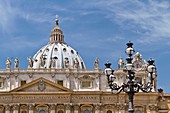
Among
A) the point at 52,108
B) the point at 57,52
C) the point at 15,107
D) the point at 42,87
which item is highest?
the point at 57,52

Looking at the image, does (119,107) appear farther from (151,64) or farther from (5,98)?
(151,64)

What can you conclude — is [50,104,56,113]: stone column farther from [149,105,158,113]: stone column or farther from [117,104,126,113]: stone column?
[149,105,158,113]: stone column

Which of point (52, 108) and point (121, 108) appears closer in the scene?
point (52, 108)

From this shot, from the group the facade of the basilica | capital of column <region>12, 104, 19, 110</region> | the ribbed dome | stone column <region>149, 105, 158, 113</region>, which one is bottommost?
stone column <region>149, 105, 158, 113</region>

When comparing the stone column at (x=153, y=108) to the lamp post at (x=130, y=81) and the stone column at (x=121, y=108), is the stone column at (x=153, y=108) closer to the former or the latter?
the stone column at (x=121, y=108)

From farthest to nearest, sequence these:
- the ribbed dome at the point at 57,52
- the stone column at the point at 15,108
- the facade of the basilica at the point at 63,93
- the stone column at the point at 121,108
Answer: the ribbed dome at the point at 57,52
the stone column at the point at 121,108
the facade of the basilica at the point at 63,93
the stone column at the point at 15,108

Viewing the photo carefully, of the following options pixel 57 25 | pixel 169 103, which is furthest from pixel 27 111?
pixel 57 25

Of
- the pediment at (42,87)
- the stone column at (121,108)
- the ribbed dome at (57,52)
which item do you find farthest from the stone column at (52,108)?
the ribbed dome at (57,52)

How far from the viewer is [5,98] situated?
69.0 m

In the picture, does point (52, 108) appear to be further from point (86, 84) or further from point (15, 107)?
point (86, 84)

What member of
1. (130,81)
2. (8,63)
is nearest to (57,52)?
(8,63)

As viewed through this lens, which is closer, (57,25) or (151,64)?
(151,64)

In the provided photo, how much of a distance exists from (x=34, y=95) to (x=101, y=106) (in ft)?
33.9

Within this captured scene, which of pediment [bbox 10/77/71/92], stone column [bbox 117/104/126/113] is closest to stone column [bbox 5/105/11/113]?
pediment [bbox 10/77/71/92]
